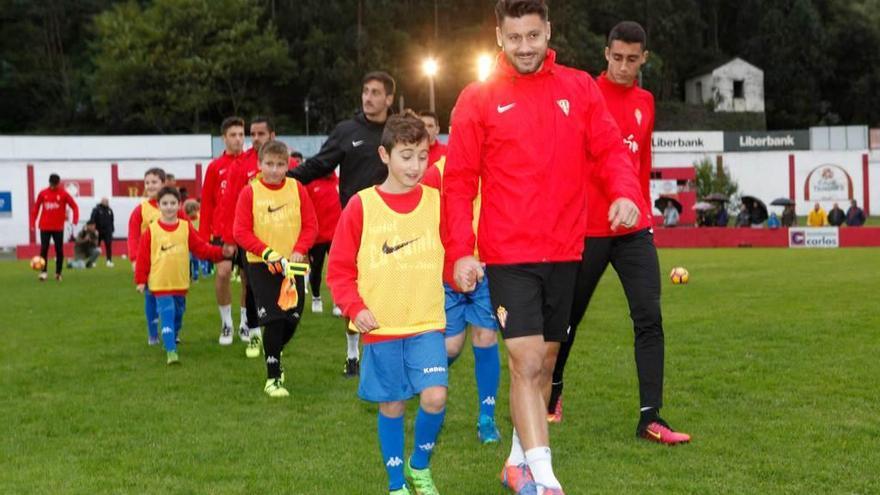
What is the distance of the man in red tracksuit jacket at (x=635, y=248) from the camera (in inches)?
261

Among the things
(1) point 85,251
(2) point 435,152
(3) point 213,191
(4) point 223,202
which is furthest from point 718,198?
(2) point 435,152

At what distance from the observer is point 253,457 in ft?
21.1

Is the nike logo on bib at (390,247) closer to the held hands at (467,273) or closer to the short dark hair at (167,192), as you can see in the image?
the held hands at (467,273)

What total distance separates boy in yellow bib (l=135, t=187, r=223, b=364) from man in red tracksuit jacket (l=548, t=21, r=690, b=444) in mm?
5106

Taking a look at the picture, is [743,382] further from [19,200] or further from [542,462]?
[19,200]

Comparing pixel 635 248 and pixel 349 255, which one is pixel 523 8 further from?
pixel 635 248

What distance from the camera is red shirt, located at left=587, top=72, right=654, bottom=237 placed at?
21.9ft

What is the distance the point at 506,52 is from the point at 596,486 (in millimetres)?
2193

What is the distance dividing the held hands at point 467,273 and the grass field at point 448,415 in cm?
118

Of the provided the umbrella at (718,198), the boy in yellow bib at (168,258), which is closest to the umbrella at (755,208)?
the umbrella at (718,198)

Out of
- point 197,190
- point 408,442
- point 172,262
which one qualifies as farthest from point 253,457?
point 197,190

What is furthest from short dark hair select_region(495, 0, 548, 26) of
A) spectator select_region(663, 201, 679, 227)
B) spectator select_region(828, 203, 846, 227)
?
spectator select_region(828, 203, 846, 227)

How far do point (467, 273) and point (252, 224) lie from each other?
4023 millimetres

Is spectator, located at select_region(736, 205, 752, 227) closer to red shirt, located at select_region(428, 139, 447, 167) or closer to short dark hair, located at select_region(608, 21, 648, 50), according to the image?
red shirt, located at select_region(428, 139, 447, 167)
